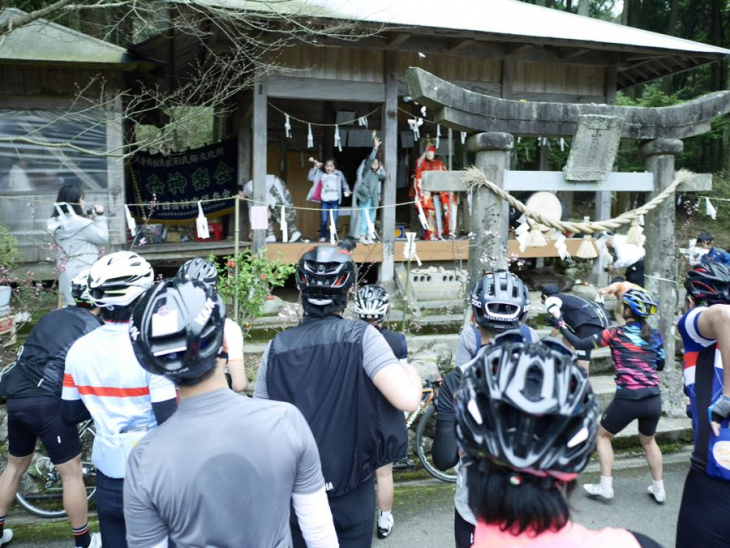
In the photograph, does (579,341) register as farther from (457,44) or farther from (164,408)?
(457,44)

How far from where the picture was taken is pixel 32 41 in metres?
9.30

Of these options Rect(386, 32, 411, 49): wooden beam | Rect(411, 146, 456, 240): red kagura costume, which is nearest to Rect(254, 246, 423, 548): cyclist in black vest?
Rect(386, 32, 411, 49): wooden beam

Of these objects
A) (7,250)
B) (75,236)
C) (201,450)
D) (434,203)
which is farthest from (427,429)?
(434,203)

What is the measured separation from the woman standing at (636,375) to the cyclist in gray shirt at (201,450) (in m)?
3.83

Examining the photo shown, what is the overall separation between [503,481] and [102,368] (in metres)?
1.95

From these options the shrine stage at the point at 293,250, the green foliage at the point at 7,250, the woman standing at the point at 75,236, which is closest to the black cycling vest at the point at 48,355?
the woman standing at the point at 75,236

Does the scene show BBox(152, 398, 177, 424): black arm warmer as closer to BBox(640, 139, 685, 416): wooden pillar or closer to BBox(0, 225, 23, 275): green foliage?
BBox(640, 139, 685, 416): wooden pillar

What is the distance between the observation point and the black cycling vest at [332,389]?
103 inches

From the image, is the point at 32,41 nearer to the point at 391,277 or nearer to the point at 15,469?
the point at 391,277

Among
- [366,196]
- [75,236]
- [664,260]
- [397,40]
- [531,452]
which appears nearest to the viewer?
[531,452]

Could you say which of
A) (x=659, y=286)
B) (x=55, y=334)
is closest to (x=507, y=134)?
(x=659, y=286)

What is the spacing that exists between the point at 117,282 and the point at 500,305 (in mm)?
1812

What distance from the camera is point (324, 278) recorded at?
2.69m

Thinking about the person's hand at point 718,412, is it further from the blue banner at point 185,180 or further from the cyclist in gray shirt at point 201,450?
the blue banner at point 185,180
